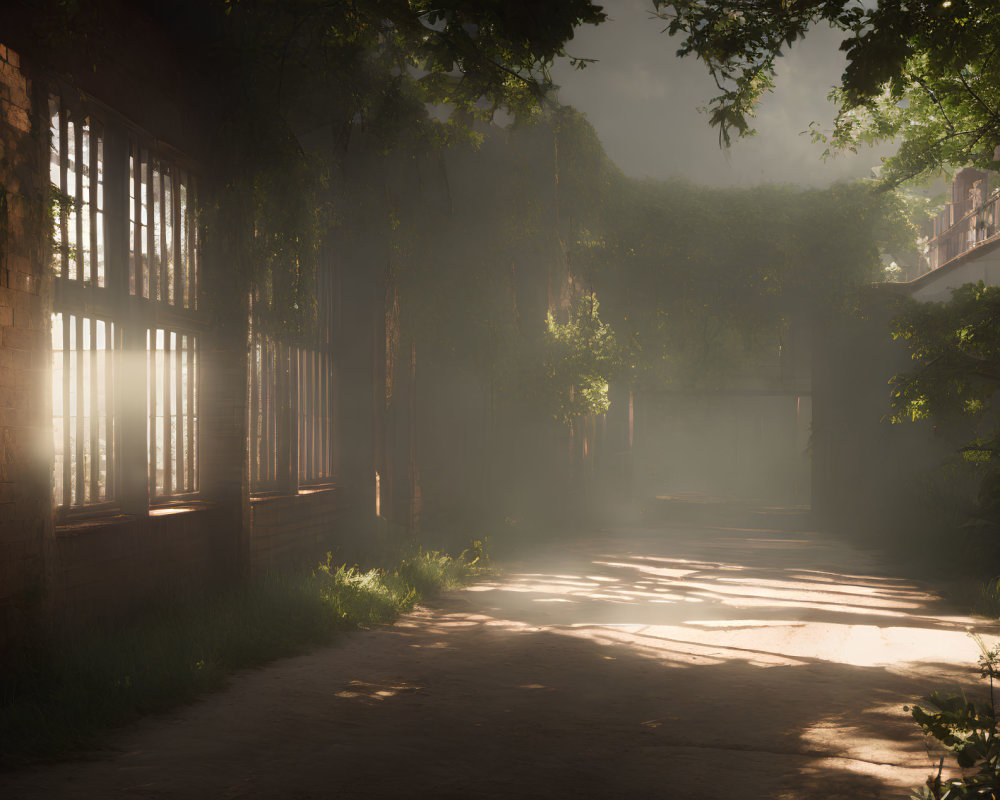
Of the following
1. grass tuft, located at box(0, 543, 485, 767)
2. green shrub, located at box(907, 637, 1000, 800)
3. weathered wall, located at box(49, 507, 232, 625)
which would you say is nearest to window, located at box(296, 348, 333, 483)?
grass tuft, located at box(0, 543, 485, 767)

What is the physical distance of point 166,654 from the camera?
5992 mm

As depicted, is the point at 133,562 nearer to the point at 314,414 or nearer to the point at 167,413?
the point at 167,413

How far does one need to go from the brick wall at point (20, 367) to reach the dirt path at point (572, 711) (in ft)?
4.49

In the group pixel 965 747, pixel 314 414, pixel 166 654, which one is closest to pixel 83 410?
pixel 166 654

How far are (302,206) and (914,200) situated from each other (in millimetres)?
28310

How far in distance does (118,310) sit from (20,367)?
169cm

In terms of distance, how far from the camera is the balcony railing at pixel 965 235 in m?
21.5

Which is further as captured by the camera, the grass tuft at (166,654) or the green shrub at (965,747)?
the grass tuft at (166,654)

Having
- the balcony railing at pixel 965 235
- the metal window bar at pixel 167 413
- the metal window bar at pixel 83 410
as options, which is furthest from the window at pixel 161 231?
the balcony railing at pixel 965 235

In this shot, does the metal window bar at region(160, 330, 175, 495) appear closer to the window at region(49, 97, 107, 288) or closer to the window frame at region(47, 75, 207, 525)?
the window frame at region(47, 75, 207, 525)

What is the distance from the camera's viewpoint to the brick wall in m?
5.41

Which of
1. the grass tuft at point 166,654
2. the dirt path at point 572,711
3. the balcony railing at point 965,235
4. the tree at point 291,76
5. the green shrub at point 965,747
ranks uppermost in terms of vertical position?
the balcony railing at point 965,235

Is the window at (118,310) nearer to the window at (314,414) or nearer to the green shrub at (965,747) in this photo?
the window at (314,414)

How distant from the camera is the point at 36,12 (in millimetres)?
5723
